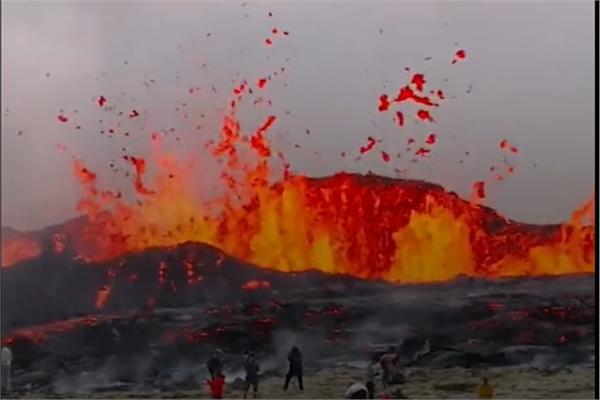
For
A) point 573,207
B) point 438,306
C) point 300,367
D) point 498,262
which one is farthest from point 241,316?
point 573,207

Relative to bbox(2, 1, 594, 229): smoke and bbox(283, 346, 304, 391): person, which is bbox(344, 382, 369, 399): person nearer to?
bbox(283, 346, 304, 391): person

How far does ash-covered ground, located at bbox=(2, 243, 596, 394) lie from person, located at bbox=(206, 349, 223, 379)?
0.03 m

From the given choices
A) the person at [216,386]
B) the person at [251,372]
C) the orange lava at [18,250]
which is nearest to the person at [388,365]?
the person at [251,372]

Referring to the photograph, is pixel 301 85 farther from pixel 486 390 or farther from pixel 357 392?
pixel 486 390

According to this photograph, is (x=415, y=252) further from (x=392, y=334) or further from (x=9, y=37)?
(x=9, y=37)

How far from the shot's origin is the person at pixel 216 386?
266 centimetres

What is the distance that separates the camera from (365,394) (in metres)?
2.61

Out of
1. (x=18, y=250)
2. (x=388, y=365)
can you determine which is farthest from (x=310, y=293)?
(x=18, y=250)

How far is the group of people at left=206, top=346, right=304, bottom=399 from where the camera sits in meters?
2.64

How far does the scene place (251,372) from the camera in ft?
8.69

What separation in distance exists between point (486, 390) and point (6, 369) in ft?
5.22

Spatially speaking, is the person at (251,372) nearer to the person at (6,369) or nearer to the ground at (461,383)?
the ground at (461,383)

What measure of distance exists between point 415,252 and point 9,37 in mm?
1522

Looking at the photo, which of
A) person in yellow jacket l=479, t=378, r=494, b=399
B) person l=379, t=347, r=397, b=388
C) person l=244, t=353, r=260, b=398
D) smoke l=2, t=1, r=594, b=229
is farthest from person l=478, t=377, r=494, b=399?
person l=244, t=353, r=260, b=398
